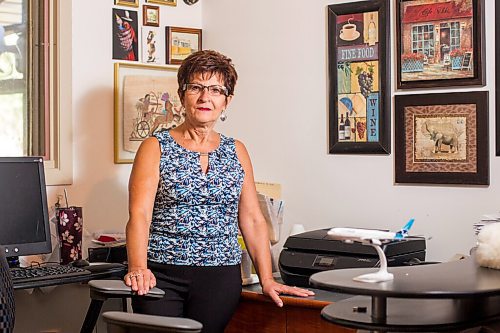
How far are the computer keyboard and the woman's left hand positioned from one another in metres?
0.63

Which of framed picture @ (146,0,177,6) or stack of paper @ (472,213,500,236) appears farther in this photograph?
framed picture @ (146,0,177,6)

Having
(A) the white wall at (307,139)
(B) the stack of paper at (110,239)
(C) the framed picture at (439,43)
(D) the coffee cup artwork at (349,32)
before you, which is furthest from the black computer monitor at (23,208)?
(C) the framed picture at (439,43)

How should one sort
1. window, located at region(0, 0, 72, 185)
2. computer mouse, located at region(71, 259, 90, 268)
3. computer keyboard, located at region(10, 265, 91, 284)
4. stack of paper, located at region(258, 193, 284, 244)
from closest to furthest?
computer keyboard, located at region(10, 265, 91, 284) < computer mouse, located at region(71, 259, 90, 268) < stack of paper, located at region(258, 193, 284, 244) < window, located at region(0, 0, 72, 185)

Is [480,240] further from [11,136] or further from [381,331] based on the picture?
[11,136]

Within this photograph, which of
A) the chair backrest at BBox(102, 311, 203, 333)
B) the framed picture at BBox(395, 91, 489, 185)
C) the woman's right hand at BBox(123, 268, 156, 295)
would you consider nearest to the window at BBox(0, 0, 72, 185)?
the woman's right hand at BBox(123, 268, 156, 295)

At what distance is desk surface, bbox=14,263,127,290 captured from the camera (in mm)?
2881

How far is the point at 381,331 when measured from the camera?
6.43 feet

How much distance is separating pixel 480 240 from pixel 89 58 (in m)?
1.99

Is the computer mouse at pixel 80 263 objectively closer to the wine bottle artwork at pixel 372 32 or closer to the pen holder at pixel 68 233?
the pen holder at pixel 68 233

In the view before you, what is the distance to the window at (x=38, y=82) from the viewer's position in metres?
3.53

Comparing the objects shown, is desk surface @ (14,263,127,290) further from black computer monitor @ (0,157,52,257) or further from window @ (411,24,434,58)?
window @ (411,24,434,58)

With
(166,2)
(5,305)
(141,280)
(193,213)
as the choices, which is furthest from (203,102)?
(166,2)

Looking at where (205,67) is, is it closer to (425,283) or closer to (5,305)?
(5,305)

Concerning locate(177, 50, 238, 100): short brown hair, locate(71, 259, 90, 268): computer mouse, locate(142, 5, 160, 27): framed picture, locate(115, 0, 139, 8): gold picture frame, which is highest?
locate(115, 0, 139, 8): gold picture frame
